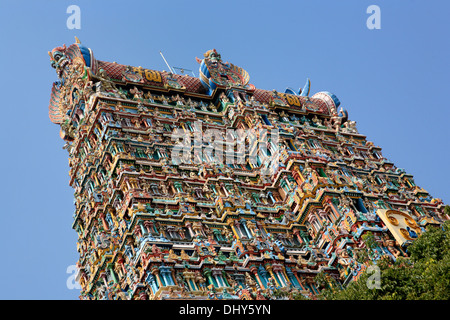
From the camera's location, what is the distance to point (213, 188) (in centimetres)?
4672

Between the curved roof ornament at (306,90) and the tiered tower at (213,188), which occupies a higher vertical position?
the curved roof ornament at (306,90)

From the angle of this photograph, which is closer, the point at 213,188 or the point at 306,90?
the point at 213,188

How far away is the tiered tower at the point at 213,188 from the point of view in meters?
40.4

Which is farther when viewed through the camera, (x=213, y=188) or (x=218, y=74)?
(x=218, y=74)

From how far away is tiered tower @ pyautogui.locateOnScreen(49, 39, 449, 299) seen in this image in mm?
40438

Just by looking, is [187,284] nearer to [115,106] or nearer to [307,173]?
[307,173]

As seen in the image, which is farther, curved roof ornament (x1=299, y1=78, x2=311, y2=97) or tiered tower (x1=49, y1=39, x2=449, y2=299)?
curved roof ornament (x1=299, y1=78, x2=311, y2=97)

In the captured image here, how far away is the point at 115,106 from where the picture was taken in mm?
50719

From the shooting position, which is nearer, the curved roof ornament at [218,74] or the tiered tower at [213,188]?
the tiered tower at [213,188]

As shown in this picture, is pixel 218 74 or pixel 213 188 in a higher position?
pixel 218 74

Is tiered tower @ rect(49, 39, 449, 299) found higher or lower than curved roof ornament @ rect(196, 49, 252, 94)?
lower

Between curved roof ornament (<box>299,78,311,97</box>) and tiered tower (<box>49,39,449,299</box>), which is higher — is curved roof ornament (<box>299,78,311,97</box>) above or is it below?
above
